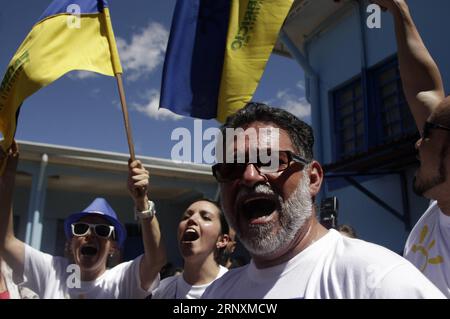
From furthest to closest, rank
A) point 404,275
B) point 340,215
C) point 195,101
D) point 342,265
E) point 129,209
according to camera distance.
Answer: point 129,209
point 340,215
point 195,101
point 342,265
point 404,275

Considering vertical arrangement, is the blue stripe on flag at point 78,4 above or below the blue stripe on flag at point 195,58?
above

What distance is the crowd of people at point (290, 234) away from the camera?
1.38 metres

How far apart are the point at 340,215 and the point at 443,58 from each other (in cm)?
334

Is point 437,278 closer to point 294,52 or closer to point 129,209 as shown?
point 294,52

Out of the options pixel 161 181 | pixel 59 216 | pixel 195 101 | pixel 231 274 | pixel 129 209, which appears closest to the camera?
pixel 231 274

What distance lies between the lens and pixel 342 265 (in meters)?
1.40

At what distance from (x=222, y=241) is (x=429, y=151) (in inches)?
70.1

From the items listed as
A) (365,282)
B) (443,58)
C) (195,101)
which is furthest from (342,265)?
(443,58)

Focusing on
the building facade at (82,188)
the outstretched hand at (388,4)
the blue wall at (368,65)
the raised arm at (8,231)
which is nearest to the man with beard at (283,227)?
the outstretched hand at (388,4)

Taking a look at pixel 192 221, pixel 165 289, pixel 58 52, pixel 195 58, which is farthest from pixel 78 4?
pixel 165 289

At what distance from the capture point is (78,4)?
136 inches

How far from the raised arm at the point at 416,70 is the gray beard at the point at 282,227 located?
906 millimetres

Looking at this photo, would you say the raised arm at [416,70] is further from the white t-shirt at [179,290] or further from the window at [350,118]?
the window at [350,118]

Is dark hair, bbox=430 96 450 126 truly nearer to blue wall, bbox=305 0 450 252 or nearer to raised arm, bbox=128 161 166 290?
raised arm, bbox=128 161 166 290
